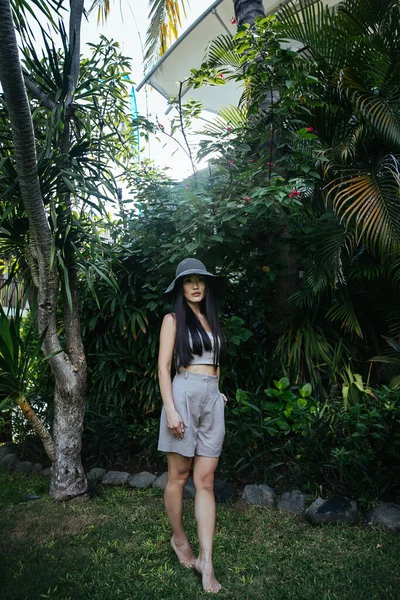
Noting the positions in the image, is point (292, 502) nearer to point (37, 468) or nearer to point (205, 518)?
point (205, 518)

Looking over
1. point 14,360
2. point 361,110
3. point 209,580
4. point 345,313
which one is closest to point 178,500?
point 209,580

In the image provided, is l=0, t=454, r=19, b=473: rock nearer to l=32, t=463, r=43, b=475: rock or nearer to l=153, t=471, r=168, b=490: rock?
l=32, t=463, r=43, b=475: rock

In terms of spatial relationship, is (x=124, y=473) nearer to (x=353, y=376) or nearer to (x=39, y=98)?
(x=353, y=376)

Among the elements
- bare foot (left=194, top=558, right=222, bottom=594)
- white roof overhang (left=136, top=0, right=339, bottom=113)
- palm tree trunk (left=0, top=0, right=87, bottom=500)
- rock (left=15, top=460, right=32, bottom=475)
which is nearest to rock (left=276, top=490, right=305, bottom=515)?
bare foot (left=194, top=558, right=222, bottom=594)

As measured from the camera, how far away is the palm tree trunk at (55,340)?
10.4ft

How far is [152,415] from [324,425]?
1885 millimetres

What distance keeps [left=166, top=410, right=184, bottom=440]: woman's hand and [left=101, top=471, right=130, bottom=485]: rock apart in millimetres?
1865

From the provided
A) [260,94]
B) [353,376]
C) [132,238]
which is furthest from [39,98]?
[353,376]

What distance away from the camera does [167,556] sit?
2.84 meters

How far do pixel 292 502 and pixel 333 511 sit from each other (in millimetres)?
350

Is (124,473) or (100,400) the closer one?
(124,473)

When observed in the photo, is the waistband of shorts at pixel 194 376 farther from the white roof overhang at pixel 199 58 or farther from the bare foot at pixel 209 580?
the white roof overhang at pixel 199 58

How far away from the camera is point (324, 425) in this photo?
11.8 feet

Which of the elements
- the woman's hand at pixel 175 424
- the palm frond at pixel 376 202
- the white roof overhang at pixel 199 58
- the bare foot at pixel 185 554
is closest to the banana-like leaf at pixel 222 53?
the white roof overhang at pixel 199 58
